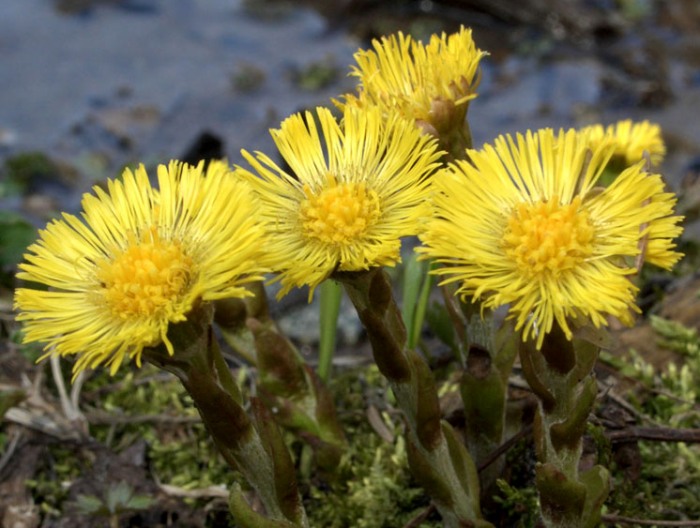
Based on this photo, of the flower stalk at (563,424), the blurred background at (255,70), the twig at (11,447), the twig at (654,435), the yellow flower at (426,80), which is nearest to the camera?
the flower stalk at (563,424)

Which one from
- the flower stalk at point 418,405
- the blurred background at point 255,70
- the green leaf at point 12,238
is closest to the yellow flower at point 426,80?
the flower stalk at point 418,405

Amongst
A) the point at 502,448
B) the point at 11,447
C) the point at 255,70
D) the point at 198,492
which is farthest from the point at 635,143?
the point at 255,70

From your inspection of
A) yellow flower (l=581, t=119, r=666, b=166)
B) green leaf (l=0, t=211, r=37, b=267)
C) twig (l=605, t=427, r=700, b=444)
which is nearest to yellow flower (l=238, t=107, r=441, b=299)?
twig (l=605, t=427, r=700, b=444)

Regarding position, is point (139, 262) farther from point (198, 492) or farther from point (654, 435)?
point (654, 435)

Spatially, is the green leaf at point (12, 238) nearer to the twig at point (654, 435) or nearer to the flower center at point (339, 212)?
the flower center at point (339, 212)

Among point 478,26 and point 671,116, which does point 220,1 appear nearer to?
point 478,26

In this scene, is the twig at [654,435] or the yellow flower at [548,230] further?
the twig at [654,435]
